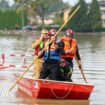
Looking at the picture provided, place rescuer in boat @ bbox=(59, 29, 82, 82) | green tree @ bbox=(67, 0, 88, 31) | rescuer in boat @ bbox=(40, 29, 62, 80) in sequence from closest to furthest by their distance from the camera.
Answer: rescuer in boat @ bbox=(40, 29, 62, 80)
rescuer in boat @ bbox=(59, 29, 82, 82)
green tree @ bbox=(67, 0, 88, 31)

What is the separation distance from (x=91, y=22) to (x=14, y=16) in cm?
1742

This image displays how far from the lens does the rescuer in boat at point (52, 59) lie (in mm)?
16344

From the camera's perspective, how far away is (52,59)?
53.8ft

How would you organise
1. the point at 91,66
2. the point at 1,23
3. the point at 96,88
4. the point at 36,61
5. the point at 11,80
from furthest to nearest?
the point at 1,23
the point at 91,66
the point at 11,80
the point at 96,88
the point at 36,61

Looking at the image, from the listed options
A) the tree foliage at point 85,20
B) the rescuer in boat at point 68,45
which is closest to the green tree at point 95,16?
the tree foliage at point 85,20

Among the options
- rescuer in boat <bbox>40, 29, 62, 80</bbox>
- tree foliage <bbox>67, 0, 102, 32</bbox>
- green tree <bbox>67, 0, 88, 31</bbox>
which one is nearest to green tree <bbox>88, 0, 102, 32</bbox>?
tree foliage <bbox>67, 0, 102, 32</bbox>

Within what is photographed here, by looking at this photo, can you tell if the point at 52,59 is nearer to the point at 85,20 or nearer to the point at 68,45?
the point at 68,45

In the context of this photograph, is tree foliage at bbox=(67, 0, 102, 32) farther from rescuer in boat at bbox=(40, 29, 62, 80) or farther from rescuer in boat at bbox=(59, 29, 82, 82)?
rescuer in boat at bbox=(40, 29, 62, 80)

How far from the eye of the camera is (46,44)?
53.8 ft

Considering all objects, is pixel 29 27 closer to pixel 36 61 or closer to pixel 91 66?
pixel 91 66

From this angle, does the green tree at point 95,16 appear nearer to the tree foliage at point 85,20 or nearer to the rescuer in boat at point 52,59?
the tree foliage at point 85,20

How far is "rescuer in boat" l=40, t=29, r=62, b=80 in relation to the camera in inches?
643

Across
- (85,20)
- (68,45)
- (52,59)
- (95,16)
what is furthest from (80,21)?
(52,59)

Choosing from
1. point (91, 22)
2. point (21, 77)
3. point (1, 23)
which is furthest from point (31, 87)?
point (1, 23)
